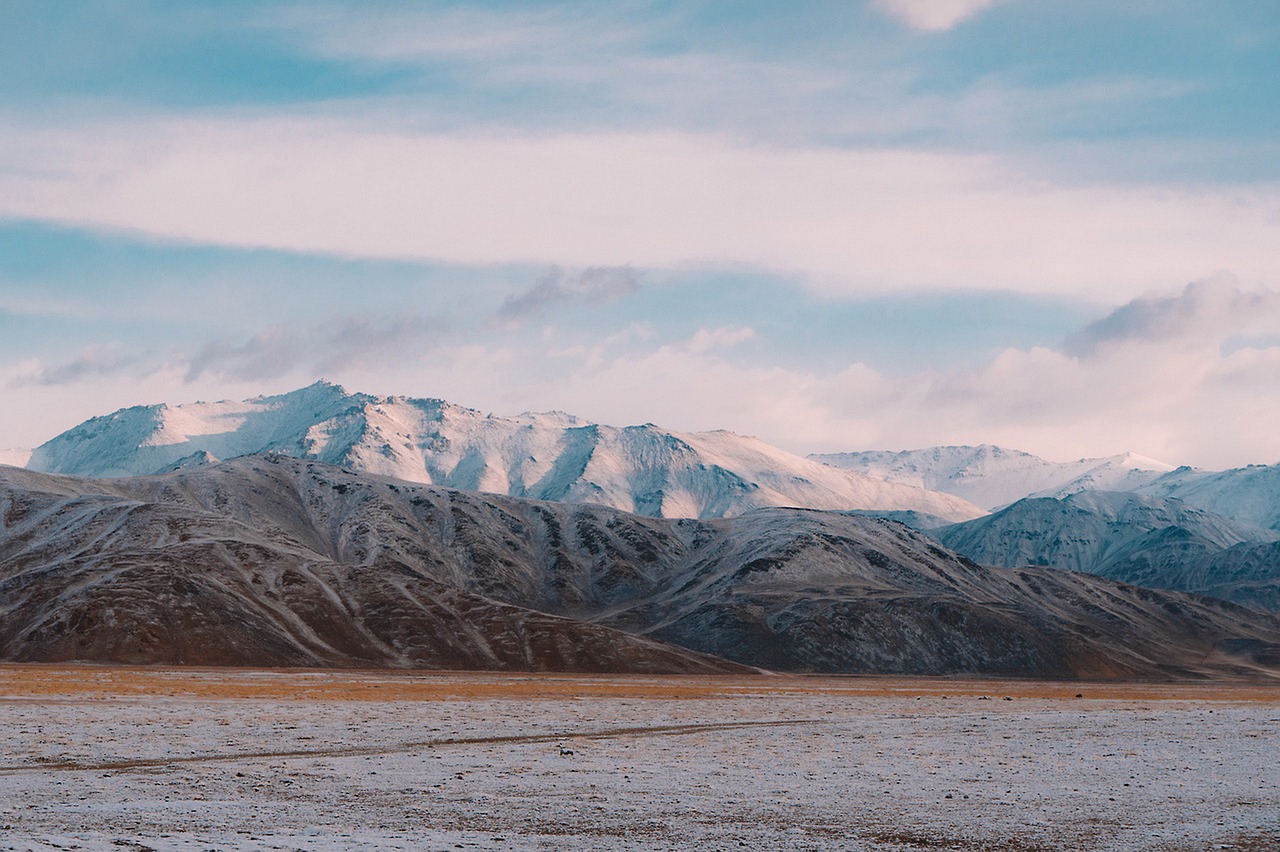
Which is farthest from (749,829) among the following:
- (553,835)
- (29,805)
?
(29,805)

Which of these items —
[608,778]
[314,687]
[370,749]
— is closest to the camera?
[608,778]

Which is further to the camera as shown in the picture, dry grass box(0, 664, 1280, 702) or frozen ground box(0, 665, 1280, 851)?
dry grass box(0, 664, 1280, 702)

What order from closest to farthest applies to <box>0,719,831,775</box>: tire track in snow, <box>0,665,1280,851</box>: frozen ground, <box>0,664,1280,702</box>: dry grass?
<box>0,665,1280,851</box>: frozen ground, <box>0,719,831,775</box>: tire track in snow, <box>0,664,1280,702</box>: dry grass

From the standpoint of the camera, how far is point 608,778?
156 feet

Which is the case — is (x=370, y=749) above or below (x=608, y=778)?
below

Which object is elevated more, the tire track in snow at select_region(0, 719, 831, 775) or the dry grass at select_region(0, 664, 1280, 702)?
the tire track in snow at select_region(0, 719, 831, 775)

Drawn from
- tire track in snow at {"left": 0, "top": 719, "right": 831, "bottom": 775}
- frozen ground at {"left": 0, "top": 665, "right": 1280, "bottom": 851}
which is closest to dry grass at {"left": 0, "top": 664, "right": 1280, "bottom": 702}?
frozen ground at {"left": 0, "top": 665, "right": 1280, "bottom": 851}

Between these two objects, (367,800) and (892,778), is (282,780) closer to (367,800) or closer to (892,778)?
(367,800)

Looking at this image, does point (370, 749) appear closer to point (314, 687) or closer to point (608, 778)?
point (608, 778)

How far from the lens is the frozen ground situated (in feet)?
113

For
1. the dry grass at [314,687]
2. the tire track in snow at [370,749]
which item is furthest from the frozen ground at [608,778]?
the dry grass at [314,687]

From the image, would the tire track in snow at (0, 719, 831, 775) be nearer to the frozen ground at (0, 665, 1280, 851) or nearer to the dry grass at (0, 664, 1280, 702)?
the frozen ground at (0, 665, 1280, 851)

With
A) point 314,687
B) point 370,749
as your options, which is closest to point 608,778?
point 370,749

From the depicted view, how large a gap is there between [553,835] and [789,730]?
138 feet
